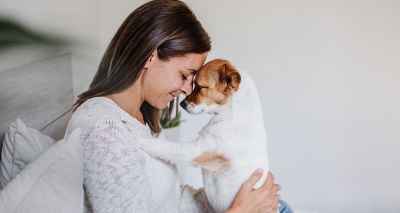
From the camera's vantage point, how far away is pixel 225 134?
115 centimetres

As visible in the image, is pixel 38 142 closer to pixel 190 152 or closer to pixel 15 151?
pixel 15 151

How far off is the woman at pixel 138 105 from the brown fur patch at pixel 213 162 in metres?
0.07

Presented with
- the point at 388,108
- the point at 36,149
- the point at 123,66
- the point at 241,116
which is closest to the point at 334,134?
the point at 388,108

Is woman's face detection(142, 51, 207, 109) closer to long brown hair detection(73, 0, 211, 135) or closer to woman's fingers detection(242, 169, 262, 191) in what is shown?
long brown hair detection(73, 0, 211, 135)

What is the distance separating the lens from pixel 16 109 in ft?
2.92

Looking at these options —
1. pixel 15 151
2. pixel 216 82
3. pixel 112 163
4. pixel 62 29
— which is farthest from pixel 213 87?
pixel 62 29

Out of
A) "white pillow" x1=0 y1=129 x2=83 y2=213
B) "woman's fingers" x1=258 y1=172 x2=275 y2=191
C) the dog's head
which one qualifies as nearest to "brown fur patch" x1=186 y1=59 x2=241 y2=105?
the dog's head

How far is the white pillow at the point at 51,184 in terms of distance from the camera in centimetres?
69

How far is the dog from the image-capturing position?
1.13m

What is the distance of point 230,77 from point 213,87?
0.05 m

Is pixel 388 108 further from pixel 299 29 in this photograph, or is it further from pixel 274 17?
pixel 274 17

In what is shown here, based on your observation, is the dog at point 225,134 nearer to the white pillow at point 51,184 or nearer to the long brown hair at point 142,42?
→ the long brown hair at point 142,42

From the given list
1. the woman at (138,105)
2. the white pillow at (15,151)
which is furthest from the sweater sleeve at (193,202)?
the white pillow at (15,151)

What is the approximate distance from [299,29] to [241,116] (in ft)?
2.57
